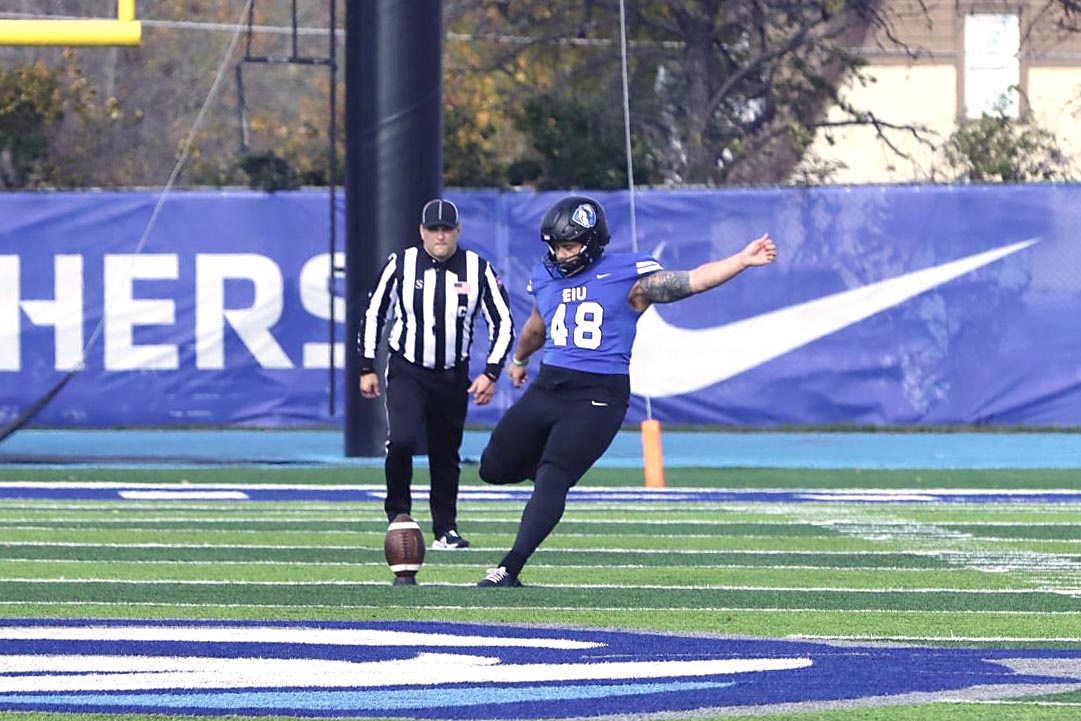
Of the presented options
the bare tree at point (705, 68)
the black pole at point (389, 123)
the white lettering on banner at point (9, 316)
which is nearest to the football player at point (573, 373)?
the black pole at point (389, 123)

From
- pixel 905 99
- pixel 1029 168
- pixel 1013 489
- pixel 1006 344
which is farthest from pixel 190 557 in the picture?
pixel 905 99

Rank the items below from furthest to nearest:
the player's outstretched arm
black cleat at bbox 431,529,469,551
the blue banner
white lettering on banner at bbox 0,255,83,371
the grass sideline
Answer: white lettering on banner at bbox 0,255,83,371 → the blue banner → black cleat at bbox 431,529,469,551 → the player's outstretched arm → the grass sideline

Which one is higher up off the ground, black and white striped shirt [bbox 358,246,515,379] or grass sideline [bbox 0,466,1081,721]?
black and white striped shirt [bbox 358,246,515,379]

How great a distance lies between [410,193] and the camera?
16.4 m

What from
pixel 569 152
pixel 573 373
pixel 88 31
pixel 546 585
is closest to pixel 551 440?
pixel 573 373

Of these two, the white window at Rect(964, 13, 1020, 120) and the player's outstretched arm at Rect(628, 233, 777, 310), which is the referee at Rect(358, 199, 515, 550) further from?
the white window at Rect(964, 13, 1020, 120)

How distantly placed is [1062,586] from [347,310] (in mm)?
8609

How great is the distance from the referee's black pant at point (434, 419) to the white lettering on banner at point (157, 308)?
8.80 meters

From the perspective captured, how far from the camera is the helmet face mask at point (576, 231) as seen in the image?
8.67 meters

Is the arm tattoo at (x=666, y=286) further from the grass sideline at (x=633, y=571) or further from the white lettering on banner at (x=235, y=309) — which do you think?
the white lettering on banner at (x=235, y=309)

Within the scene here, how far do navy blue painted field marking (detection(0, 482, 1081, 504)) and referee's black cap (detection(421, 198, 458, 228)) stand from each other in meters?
3.57

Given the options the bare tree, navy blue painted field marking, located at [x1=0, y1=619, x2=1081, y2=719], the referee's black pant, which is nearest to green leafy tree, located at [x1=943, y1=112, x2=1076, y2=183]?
the bare tree

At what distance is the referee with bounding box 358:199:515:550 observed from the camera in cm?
1033

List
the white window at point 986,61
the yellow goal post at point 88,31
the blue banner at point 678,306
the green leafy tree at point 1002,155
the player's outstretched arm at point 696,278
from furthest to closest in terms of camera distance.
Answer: the white window at point 986,61 < the green leafy tree at point 1002,155 < the blue banner at point 678,306 < the yellow goal post at point 88,31 < the player's outstretched arm at point 696,278
